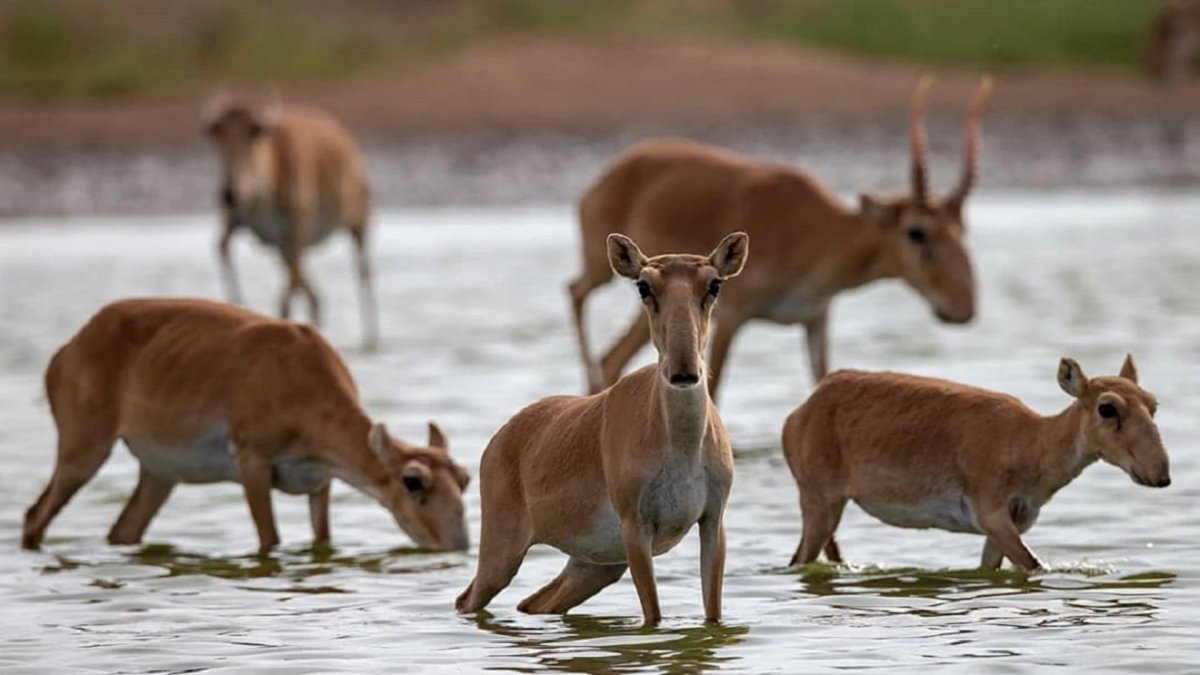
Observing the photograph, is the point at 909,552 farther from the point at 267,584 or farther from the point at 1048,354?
the point at 1048,354

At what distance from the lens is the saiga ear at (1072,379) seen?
10852 mm

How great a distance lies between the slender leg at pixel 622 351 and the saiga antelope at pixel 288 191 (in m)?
5.43

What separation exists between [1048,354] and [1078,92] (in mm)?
25266

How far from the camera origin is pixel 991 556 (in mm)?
11211

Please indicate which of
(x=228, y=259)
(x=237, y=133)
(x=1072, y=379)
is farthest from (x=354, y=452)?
(x=237, y=133)

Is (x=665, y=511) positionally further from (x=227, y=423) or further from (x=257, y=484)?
(x=227, y=423)

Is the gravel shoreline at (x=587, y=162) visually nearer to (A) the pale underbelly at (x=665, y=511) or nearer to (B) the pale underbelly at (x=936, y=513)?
(B) the pale underbelly at (x=936, y=513)

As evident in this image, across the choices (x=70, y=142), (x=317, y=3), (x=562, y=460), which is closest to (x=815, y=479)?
(x=562, y=460)

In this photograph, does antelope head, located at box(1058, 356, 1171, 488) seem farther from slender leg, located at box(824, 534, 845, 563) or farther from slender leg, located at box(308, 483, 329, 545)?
slender leg, located at box(308, 483, 329, 545)

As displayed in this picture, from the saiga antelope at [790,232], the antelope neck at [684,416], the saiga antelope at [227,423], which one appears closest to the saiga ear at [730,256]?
the antelope neck at [684,416]

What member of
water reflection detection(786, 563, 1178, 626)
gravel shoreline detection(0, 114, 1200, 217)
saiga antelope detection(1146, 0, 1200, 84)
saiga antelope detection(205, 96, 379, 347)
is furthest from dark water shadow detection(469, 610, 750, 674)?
saiga antelope detection(1146, 0, 1200, 84)

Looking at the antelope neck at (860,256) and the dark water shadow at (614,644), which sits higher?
the antelope neck at (860,256)

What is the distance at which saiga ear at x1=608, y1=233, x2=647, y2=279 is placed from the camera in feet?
30.6

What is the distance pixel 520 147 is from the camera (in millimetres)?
41438
